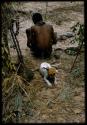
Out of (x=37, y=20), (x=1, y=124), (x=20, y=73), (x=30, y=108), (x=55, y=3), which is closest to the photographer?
(x=1, y=124)

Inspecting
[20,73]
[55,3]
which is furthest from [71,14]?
[20,73]

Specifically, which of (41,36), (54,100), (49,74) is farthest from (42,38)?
(54,100)

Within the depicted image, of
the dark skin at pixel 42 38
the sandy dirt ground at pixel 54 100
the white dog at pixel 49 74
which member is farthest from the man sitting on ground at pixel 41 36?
the white dog at pixel 49 74

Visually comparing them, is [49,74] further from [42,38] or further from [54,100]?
[42,38]

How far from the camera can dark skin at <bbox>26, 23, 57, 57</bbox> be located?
6727mm

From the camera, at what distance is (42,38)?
6.75 m

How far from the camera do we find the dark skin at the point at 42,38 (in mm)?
6727

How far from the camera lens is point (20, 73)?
5.85m

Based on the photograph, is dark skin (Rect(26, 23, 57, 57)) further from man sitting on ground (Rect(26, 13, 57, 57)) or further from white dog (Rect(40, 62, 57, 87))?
white dog (Rect(40, 62, 57, 87))

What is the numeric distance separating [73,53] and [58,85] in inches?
49.4

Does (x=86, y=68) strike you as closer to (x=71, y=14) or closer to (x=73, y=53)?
(x=73, y=53)

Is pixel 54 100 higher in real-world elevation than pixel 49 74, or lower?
lower

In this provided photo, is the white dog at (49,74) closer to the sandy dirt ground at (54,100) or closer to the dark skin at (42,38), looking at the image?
the sandy dirt ground at (54,100)

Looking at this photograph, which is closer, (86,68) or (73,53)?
(86,68)
